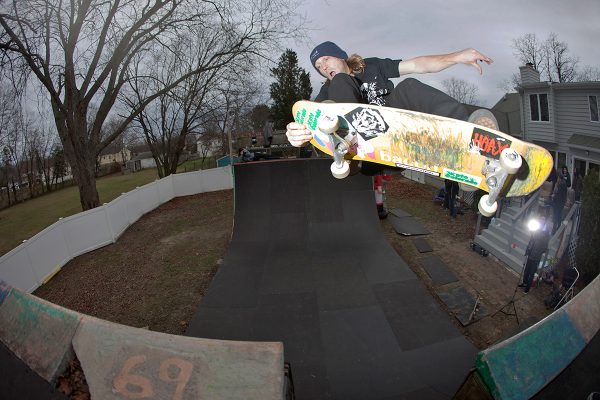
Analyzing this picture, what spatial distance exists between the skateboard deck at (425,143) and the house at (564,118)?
11.2m

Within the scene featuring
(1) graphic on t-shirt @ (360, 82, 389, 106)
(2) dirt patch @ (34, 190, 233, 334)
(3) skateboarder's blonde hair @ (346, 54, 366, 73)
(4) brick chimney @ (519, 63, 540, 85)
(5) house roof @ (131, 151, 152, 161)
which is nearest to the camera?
(3) skateboarder's blonde hair @ (346, 54, 366, 73)

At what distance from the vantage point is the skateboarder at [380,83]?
140 inches

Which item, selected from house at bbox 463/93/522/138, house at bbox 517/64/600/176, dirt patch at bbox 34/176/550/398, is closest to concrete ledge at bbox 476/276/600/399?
dirt patch at bbox 34/176/550/398

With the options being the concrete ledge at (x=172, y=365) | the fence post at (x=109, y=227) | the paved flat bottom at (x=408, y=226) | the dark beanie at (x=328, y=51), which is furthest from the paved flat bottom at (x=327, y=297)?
the fence post at (x=109, y=227)

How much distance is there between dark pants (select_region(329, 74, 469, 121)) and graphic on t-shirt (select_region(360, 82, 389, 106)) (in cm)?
8

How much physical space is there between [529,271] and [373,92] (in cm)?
588

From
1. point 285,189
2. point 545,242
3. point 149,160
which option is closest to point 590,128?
point 545,242

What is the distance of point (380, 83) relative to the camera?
3916 mm

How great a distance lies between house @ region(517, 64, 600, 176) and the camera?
1216 centimetres

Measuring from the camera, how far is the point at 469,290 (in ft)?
24.2

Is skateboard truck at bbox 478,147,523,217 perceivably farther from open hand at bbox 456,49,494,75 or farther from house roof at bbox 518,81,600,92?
house roof at bbox 518,81,600,92

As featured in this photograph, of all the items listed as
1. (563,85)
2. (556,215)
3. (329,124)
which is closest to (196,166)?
(563,85)

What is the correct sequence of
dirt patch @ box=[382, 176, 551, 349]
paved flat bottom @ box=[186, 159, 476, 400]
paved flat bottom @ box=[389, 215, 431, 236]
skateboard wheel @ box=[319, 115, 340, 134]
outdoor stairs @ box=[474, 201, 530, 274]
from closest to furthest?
skateboard wheel @ box=[319, 115, 340, 134] → paved flat bottom @ box=[186, 159, 476, 400] → dirt patch @ box=[382, 176, 551, 349] → outdoor stairs @ box=[474, 201, 530, 274] → paved flat bottom @ box=[389, 215, 431, 236]

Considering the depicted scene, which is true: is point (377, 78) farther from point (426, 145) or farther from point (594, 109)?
point (594, 109)
